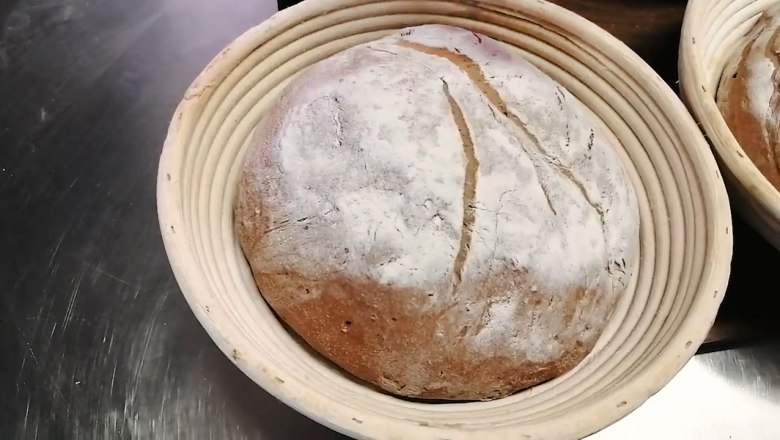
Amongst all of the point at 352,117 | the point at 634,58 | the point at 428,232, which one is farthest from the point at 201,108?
the point at 634,58

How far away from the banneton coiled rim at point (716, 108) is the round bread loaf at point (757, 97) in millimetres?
31

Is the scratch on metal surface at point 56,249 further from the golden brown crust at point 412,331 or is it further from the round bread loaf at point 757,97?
the round bread loaf at point 757,97

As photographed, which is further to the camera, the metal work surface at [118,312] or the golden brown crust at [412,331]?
the metal work surface at [118,312]

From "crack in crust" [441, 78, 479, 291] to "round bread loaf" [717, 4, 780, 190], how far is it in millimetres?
396

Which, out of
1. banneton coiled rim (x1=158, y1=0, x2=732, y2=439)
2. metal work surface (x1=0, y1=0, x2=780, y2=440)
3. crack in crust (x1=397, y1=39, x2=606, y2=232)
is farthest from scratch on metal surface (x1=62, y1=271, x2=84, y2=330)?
crack in crust (x1=397, y1=39, x2=606, y2=232)

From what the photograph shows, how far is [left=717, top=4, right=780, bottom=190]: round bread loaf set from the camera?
2.76 ft

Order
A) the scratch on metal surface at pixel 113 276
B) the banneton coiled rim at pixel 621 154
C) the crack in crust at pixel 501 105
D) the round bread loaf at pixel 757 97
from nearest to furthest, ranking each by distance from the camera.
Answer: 1. the banneton coiled rim at pixel 621 154
2. the crack in crust at pixel 501 105
3. the round bread loaf at pixel 757 97
4. the scratch on metal surface at pixel 113 276

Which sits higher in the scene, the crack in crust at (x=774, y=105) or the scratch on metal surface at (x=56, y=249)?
the crack in crust at (x=774, y=105)

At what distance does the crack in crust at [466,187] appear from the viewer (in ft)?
2.21

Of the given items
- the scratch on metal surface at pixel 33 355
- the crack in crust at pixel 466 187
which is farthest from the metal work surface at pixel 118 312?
Answer: the crack in crust at pixel 466 187

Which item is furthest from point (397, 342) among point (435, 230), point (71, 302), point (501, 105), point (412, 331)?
point (71, 302)

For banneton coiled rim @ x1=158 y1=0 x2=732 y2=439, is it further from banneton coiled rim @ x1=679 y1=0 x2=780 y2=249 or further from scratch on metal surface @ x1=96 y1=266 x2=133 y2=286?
scratch on metal surface @ x1=96 y1=266 x2=133 y2=286

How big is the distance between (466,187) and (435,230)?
59 mm

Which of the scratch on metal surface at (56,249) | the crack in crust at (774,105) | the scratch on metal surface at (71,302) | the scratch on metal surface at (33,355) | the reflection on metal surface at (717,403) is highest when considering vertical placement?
the crack in crust at (774,105)
